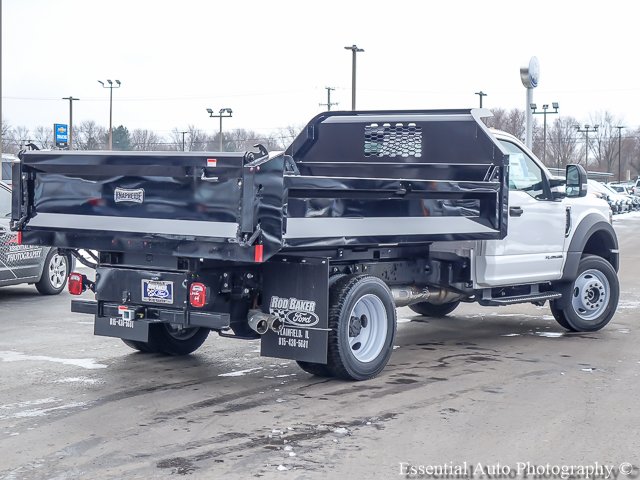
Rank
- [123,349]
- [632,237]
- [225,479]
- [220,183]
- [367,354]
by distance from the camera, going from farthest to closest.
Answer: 1. [632,237]
2. [123,349]
3. [367,354]
4. [220,183]
5. [225,479]

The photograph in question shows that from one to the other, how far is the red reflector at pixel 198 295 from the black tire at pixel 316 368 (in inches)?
43.5

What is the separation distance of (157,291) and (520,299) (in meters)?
4.32

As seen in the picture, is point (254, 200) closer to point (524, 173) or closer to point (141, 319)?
point (141, 319)

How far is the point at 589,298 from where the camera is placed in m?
11.3

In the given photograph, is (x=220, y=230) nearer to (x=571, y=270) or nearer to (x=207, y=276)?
(x=207, y=276)

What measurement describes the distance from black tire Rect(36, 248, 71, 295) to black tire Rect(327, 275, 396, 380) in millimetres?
6619

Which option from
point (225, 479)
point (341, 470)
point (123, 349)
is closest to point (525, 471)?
point (341, 470)

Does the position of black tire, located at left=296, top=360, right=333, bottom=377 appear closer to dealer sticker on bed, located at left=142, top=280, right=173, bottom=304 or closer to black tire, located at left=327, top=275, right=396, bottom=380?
black tire, located at left=327, top=275, right=396, bottom=380

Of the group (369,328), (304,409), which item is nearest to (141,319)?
(304,409)

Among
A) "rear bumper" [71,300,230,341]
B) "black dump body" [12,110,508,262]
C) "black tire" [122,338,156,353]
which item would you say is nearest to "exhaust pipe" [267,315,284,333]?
"rear bumper" [71,300,230,341]

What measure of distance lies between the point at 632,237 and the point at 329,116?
23.2 m

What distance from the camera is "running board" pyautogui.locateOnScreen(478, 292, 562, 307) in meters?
10.1

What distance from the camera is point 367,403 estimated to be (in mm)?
7398

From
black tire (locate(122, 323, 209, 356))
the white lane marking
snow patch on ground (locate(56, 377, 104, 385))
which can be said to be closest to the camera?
snow patch on ground (locate(56, 377, 104, 385))
